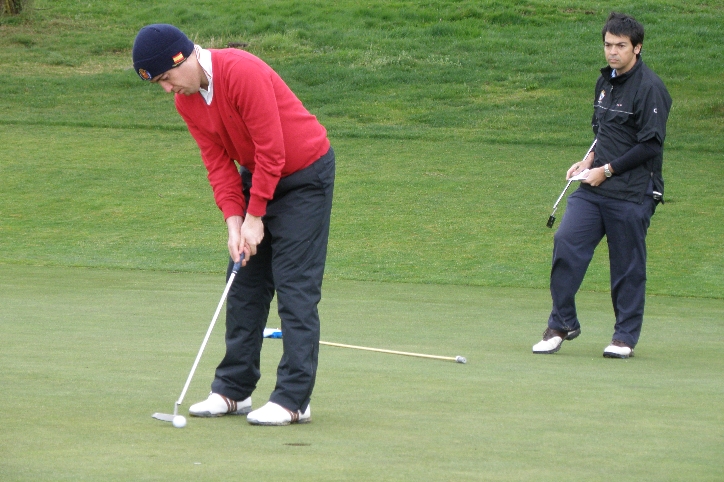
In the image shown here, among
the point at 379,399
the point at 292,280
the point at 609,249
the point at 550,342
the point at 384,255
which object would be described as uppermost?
the point at 292,280

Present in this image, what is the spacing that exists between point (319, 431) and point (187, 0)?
27.8m

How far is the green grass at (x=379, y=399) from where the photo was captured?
3621mm

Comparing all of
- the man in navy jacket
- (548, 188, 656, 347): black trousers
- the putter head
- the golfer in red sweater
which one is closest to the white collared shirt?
the golfer in red sweater

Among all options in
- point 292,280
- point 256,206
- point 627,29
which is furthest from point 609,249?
point 256,206

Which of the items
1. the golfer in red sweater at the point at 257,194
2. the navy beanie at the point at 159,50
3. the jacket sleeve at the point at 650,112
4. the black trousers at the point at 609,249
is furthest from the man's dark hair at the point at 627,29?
the navy beanie at the point at 159,50

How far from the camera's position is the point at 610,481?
11.3 feet

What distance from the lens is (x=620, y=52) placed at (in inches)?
252

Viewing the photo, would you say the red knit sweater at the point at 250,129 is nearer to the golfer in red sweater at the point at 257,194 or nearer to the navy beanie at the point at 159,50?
the golfer in red sweater at the point at 257,194

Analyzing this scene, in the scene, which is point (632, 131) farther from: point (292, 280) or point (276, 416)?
point (276, 416)

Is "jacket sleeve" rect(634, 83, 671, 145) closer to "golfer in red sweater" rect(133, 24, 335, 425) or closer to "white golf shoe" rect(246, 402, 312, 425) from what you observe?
"golfer in red sweater" rect(133, 24, 335, 425)

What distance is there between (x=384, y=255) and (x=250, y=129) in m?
7.50

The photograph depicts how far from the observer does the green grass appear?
11.9ft

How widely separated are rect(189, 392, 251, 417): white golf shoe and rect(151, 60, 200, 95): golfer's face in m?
1.18

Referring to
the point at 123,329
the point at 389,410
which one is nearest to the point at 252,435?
the point at 389,410
